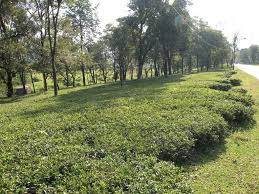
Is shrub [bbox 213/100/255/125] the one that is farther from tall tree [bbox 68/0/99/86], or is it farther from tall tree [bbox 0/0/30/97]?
tall tree [bbox 68/0/99/86]

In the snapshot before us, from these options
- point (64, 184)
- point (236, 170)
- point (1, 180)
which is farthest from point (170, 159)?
point (1, 180)

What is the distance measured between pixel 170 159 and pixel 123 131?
1.66 meters

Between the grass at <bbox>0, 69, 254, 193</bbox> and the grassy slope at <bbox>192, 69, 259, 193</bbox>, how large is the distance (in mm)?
54

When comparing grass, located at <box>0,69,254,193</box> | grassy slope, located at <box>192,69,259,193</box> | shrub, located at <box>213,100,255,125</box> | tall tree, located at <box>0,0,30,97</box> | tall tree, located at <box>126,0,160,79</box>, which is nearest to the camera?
grass, located at <box>0,69,254,193</box>

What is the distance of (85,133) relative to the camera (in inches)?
289

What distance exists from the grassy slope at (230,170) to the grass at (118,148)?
0.18ft

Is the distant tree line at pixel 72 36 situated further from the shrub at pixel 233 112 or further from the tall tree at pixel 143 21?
the shrub at pixel 233 112

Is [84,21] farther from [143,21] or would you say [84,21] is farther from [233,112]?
[233,112]

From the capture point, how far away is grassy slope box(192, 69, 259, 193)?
5801mm

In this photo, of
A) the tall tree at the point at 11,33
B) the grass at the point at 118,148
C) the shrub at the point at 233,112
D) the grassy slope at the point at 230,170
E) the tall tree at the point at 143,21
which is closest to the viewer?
the grass at the point at 118,148

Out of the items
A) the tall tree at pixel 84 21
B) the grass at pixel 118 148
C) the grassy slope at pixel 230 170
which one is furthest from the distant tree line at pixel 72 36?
the grassy slope at pixel 230 170

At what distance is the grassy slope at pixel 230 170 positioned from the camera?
5.80 meters

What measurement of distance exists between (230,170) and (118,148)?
3072mm

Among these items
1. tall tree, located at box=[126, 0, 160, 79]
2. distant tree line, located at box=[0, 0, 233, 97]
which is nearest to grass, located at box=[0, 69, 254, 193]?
distant tree line, located at box=[0, 0, 233, 97]
